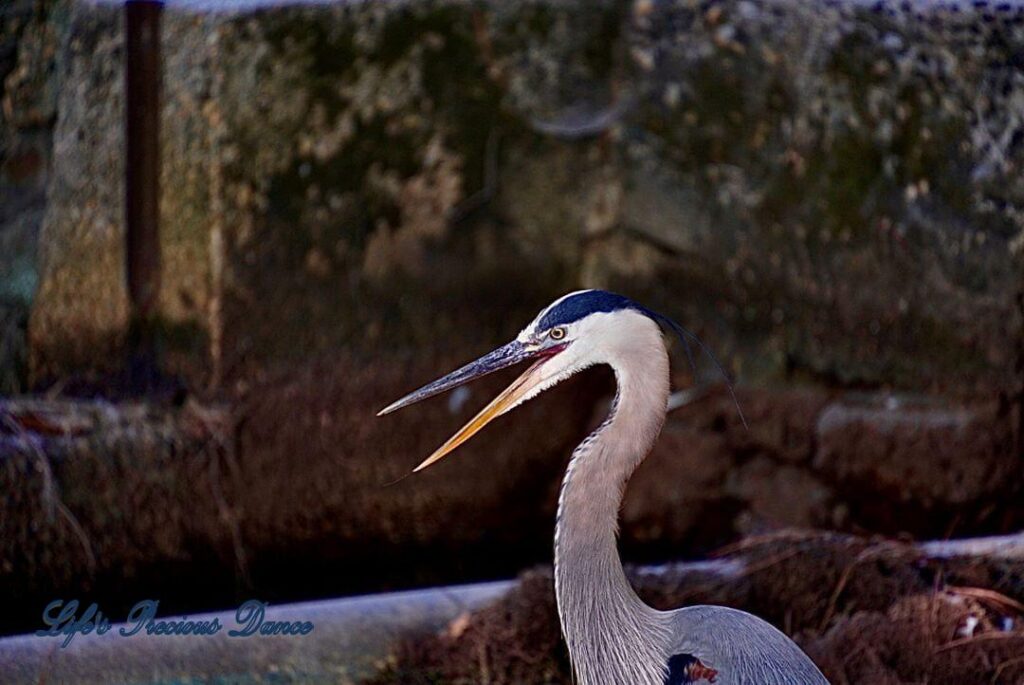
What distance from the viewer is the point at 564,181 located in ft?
9.42

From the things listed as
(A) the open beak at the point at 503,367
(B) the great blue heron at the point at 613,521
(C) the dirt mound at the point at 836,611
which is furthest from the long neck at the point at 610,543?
(C) the dirt mound at the point at 836,611

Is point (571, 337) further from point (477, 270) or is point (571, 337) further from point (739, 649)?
point (477, 270)

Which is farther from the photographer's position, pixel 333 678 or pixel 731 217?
pixel 731 217

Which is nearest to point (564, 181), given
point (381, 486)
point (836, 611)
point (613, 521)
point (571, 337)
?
point (381, 486)

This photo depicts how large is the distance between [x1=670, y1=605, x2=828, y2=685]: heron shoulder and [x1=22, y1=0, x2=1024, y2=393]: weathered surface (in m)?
0.96

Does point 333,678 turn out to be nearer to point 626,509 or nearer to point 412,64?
point 626,509

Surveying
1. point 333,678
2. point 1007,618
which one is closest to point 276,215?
point 333,678

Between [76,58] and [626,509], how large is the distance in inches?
64.6

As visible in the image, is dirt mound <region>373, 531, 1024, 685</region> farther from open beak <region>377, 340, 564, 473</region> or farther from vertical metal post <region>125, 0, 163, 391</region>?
vertical metal post <region>125, 0, 163, 391</region>

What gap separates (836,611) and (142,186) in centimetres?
183

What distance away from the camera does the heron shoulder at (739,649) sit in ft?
6.64

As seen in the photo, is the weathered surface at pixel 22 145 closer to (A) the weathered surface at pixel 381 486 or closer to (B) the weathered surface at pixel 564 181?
(B) the weathered surface at pixel 564 181

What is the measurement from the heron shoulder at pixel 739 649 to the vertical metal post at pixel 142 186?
1350 millimetres

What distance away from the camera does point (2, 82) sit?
110 inches
